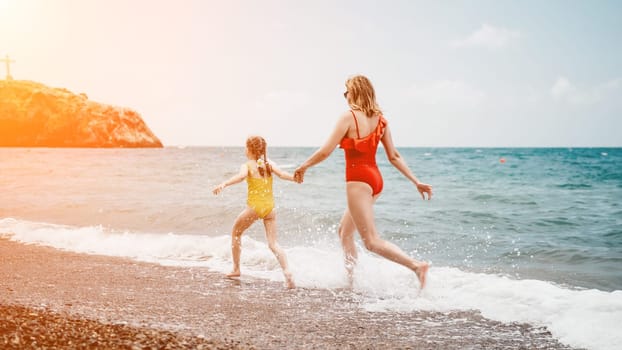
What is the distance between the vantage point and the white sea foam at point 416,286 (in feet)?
15.5

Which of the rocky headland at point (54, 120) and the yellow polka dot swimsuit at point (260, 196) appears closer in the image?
the yellow polka dot swimsuit at point (260, 196)

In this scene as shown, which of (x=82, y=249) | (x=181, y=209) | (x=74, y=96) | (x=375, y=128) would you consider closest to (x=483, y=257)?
(x=375, y=128)

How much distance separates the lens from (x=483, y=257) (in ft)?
28.3

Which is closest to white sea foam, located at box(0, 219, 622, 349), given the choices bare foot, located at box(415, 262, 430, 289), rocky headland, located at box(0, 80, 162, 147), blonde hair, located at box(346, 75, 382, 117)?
bare foot, located at box(415, 262, 430, 289)

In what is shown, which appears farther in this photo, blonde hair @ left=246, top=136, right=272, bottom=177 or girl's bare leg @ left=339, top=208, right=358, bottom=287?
blonde hair @ left=246, top=136, right=272, bottom=177

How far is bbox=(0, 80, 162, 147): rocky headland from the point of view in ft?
391

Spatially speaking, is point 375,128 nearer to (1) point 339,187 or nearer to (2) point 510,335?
(2) point 510,335

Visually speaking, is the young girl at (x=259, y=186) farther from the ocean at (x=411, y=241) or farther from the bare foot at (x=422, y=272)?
the bare foot at (x=422, y=272)

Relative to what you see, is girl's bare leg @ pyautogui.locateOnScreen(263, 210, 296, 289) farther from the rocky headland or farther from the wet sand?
the rocky headland

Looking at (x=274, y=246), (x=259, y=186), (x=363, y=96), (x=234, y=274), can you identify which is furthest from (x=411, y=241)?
(x=363, y=96)

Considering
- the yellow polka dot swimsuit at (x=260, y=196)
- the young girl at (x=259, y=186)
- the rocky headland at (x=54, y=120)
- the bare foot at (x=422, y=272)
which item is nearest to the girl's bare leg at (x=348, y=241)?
the bare foot at (x=422, y=272)

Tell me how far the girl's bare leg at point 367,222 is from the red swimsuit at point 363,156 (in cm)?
7

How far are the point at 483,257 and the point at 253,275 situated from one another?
4099 mm

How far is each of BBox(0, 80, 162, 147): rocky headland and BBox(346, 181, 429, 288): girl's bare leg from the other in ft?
430
